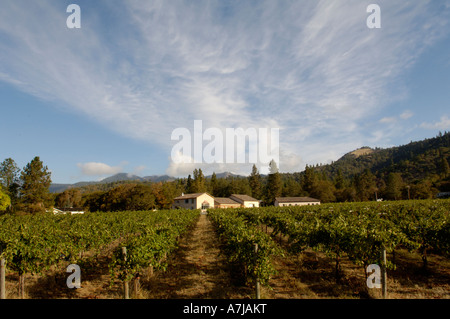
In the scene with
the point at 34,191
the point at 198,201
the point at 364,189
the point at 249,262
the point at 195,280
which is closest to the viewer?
the point at 249,262

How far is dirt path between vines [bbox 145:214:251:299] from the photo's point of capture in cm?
782

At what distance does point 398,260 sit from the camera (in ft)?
37.3

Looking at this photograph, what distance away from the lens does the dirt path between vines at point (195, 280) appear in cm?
782

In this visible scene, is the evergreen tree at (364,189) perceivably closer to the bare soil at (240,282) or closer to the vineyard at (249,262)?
the bare soil at (240,282)

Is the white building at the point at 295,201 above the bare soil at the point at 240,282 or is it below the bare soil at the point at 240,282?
below

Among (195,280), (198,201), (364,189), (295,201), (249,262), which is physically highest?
(249,262)

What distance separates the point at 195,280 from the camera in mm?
9156

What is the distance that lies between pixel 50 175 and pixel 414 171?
160831 mm

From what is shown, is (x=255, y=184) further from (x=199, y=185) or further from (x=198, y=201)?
(x=198, y=201)

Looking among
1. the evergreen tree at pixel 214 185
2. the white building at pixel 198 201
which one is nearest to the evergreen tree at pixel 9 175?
the white building at pixel 198 201

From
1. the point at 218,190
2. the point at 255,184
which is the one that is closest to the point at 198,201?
the point at 218,190

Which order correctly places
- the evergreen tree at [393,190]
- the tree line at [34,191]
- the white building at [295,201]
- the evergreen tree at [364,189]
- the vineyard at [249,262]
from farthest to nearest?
1. the evergreen tree at [364,189]
2. the evergreen tree at [393,190]
3. the white building at [295,201]
4. the tree line at [34,191]
5. the vineyard at [249,262]
